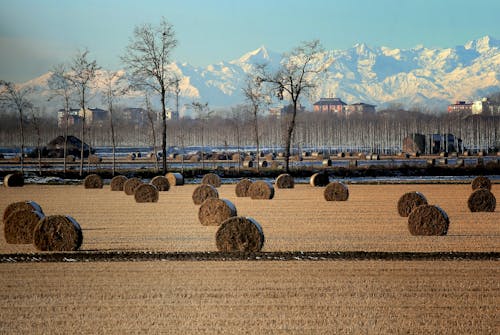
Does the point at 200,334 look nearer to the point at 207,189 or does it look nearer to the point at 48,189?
the point at 207,189

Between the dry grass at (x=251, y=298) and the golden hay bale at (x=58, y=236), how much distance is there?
1799 millimetres

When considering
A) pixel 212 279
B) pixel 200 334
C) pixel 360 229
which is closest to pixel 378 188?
pixel 360 229

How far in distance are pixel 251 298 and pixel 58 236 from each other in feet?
23.9

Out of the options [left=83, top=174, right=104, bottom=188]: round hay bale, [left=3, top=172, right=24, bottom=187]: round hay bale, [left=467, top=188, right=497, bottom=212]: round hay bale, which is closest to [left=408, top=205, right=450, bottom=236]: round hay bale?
[left=467, top=188, right=497, bottom=212]: round hay bale

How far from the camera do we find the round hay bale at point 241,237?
814 inches

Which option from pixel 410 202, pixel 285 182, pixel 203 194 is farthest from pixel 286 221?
pixel 285 182

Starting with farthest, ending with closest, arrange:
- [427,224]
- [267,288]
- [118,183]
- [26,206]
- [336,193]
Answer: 1. [118,183]
2. [336,193]
3. [26,206]
4. [427,224]
5. [267,288]

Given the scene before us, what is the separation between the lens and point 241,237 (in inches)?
816

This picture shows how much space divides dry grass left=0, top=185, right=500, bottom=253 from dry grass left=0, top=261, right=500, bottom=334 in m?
2.99

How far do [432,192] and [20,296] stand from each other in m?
31.5

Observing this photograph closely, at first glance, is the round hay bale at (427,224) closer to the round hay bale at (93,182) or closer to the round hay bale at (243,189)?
the round hay bale at (243,189)

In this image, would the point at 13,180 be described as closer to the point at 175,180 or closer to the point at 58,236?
the point at 175,180

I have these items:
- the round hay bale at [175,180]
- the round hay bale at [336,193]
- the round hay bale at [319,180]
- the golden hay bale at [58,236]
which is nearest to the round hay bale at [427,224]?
the golden hay bale at [58,236]

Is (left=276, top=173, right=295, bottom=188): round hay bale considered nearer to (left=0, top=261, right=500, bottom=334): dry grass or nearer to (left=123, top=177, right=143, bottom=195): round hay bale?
(left=123, top=177, right=143, bottom=195): round hay bale
